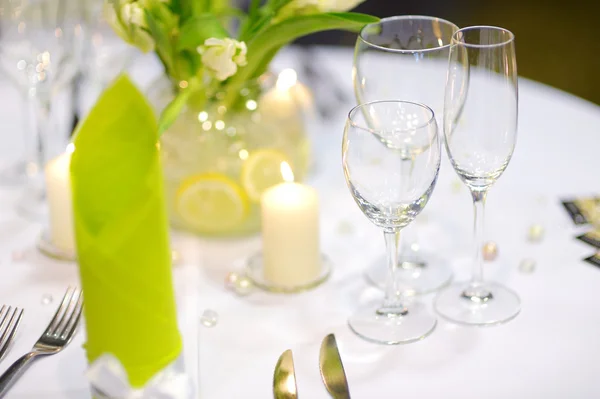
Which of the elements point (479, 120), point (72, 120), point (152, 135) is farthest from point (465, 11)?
point (152, 135)

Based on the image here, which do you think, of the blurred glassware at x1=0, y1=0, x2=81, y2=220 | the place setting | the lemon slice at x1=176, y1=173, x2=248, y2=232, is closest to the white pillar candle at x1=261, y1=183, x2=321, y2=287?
the place setting

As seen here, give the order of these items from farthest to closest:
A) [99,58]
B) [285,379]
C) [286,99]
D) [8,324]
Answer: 1. [99,58]
2. [286,99]
3. [8,324]
4. [285,379]

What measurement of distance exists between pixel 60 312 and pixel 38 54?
0.56m

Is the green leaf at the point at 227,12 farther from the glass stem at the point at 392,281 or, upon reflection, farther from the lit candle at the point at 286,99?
the glass stem at the point at 392,281

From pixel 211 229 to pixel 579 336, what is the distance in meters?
0.59

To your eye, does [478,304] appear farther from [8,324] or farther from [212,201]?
[8,324]

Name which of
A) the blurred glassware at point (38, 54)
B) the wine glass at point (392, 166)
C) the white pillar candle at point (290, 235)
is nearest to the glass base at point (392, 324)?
the wine glass at point (392, 166)

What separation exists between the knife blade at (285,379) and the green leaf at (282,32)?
47cm

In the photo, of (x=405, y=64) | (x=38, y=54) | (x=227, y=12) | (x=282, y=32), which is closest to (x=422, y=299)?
(x=405, y=64)

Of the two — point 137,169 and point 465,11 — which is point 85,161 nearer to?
point 137,169

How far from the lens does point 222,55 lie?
1.17 metres

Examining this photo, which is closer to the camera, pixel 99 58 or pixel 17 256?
pixel 17 256

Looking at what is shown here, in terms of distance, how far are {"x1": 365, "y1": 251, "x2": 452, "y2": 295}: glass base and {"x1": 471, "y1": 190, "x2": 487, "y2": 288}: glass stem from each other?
6 cm

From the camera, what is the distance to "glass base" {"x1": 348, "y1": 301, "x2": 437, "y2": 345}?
3.59 ft
